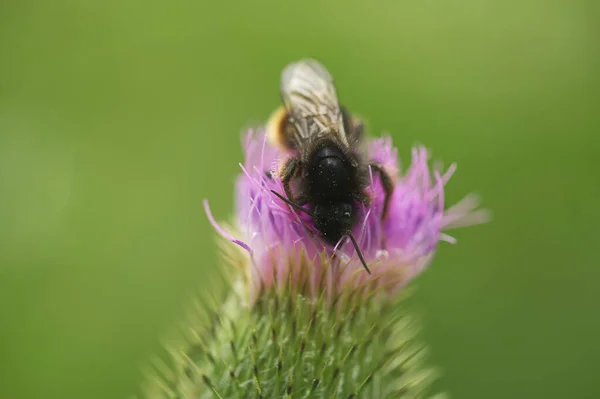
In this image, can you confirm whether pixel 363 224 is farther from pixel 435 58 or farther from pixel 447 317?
pixel 435 58

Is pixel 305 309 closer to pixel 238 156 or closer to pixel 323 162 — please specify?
pixel 323 162

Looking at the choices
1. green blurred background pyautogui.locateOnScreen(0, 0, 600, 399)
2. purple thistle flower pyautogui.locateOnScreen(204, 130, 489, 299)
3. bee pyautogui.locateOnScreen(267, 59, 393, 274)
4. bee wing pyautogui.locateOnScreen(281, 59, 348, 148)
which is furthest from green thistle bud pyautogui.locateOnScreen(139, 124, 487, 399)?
green blurred background pyautogui.locateOnScreen(0, 0, 600, 399)

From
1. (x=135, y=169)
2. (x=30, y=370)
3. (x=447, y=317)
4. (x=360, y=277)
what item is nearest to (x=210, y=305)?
(x=360, y=277)

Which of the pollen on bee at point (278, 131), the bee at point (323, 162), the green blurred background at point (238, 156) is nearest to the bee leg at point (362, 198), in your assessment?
the bee at point (323, 162)

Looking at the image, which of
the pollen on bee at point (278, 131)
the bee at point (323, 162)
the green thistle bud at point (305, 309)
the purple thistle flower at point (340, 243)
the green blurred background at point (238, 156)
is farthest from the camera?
the green blurred background at point (238, 156)

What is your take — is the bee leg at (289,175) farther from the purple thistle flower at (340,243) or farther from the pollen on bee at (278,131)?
the pollen on bee at (278,131)

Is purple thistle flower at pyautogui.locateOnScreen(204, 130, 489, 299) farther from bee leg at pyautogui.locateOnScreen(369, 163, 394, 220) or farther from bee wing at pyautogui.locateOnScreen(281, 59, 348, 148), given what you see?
bee wing at pyautogui.locateOnScreen(281, 59, 348, 148)

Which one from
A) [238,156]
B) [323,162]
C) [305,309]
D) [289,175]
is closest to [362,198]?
[323,162]
